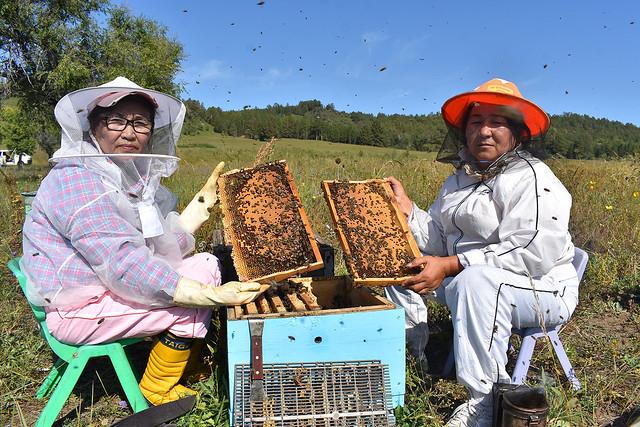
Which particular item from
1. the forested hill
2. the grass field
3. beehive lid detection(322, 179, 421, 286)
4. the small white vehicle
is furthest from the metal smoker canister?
the forested hill

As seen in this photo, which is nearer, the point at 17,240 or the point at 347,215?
the point at 347,215

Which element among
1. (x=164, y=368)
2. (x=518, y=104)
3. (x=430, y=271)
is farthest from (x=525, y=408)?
(x=164, y=368)

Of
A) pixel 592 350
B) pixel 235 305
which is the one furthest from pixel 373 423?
pixel 592 350

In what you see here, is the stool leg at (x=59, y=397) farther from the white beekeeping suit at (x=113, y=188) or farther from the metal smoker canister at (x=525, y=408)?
the metal smoker canister at (x=525, y=408)

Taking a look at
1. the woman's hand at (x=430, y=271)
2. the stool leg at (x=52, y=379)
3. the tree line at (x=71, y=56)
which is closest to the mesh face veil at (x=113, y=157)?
the stool leg at (x=52, y=379)

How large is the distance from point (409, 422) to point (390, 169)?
23.9ft

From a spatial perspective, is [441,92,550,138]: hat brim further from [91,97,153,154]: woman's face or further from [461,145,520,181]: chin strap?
[91,97,153,154]: woman's face

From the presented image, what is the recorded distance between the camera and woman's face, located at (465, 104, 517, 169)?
2982 millimetres

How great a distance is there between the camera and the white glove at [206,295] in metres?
2.53

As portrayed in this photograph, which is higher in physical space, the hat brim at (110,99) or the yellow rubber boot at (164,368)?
the hat brim at (110,99)

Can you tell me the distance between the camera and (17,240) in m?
5.73

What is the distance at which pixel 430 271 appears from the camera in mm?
2797

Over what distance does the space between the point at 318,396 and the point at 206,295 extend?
0.81 m

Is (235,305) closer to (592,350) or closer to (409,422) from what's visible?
(409,422)
